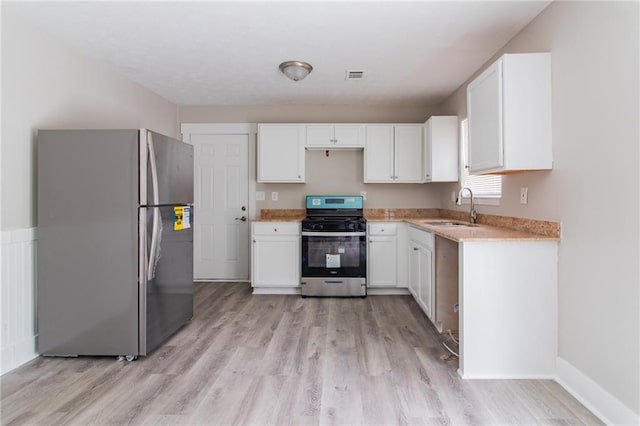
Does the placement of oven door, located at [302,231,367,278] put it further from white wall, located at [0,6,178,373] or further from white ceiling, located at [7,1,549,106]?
white wall, located at [0,6,178,373]

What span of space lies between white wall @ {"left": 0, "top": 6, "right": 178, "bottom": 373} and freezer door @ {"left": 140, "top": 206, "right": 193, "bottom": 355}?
80 cm

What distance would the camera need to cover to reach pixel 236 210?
446cm

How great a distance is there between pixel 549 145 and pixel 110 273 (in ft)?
9.80

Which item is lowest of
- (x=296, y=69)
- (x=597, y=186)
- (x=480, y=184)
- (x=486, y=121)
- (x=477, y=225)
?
(x=477, y=225)

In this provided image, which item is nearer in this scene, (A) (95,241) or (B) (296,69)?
(A) (95,241)

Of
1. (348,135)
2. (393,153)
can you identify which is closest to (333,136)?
(348,135)

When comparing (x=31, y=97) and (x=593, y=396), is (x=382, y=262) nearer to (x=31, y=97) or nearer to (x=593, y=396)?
(x=593, y=396)

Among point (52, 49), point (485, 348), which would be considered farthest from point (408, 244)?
point (52, 49)

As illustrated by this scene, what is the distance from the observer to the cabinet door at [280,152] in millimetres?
4090

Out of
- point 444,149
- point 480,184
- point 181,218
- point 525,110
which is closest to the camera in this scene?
point 525,110

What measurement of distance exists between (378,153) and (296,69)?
155cm

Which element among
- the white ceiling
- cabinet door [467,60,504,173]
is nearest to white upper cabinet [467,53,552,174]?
cabinet door [467,60,504,173]

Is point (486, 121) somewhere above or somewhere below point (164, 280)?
above

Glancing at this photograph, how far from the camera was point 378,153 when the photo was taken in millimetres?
4094
